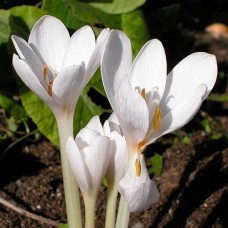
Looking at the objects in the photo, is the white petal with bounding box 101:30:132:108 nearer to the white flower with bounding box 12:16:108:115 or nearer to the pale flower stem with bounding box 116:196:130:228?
the white flower with bounding box 12:16:108:115

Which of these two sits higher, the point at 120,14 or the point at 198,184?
the point at 120,14

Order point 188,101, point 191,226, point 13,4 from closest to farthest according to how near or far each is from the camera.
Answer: point 188,101
point 191,226
point 13,4

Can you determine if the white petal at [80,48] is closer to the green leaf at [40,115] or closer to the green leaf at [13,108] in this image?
the green leaf at [40,115]

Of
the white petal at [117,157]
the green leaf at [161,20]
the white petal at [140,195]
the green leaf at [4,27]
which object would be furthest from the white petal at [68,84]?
the green leaf at [161,20]

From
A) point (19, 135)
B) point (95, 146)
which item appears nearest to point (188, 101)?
point (95, 146)

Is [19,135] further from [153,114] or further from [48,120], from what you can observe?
[153,114]

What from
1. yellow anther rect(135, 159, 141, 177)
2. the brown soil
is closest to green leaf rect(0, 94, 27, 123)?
the brown soil

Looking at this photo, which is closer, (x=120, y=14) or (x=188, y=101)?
(x=188, y=101)
